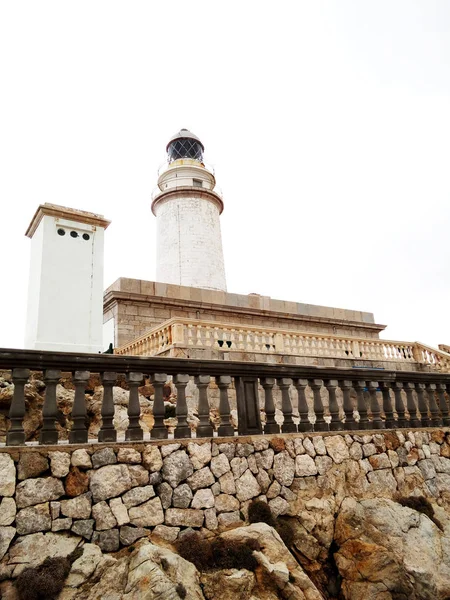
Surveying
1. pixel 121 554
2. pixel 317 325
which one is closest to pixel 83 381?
pixel 121 554

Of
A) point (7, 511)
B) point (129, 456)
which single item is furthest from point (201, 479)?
point (7, 511)

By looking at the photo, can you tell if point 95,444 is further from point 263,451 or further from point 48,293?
point 48,293

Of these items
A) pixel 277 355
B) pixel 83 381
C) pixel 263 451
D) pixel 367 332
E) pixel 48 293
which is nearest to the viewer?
pixel 83 381

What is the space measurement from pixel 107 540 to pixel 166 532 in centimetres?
52

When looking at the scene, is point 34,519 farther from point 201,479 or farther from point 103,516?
point 201,479

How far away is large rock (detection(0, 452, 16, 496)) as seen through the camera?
11.2ft

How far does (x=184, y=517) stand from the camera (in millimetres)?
4016

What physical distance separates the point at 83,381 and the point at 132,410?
1.79 feet

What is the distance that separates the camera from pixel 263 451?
15.9ft

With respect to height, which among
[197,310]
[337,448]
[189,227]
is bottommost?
[337,448]

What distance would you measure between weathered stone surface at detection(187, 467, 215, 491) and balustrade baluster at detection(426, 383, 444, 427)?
3911 millimetres

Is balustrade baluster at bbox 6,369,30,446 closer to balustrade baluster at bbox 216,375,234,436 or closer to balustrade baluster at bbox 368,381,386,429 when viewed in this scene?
balustrade baluster at bbox 216,375,234,436

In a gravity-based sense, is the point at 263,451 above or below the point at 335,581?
above

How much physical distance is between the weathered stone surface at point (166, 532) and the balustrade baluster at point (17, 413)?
4.49 feet
